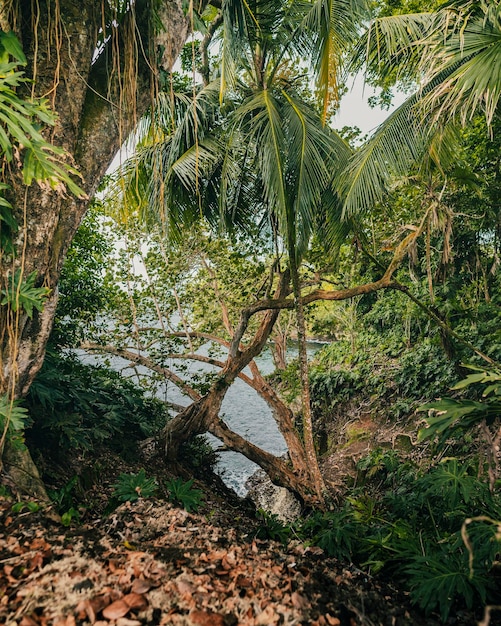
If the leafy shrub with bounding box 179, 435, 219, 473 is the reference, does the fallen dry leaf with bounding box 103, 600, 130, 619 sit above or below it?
below

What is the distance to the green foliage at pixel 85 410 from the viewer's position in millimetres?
3504

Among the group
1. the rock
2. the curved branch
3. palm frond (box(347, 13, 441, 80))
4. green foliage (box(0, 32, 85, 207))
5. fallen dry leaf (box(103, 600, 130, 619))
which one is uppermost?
palm frond (box(347, 13, 441, 80))

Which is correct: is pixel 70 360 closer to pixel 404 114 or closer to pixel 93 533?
pixel 93 533

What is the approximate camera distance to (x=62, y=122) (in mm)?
2250

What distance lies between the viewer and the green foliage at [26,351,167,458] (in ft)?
11.5

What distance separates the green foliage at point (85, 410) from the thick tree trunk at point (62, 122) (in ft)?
1.88

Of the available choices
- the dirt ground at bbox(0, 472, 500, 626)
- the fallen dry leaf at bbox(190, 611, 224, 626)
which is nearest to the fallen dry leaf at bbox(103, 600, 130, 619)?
the dirt ground at bbox(0, 472, 500, 626)

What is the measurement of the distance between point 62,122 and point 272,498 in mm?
7094

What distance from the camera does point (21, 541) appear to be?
1780 mm

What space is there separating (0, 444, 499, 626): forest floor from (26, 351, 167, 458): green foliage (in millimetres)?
808

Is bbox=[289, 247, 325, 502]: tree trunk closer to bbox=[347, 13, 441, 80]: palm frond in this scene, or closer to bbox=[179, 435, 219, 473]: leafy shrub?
bbox=[179, 435, 219, 473]: leafy shrub

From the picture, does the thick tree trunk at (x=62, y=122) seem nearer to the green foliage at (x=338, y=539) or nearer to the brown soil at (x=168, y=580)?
the brown soil at (x=168, y=580)

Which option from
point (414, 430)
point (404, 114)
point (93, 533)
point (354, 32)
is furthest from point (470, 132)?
point (93, 533)

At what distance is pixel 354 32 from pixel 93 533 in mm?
5209
